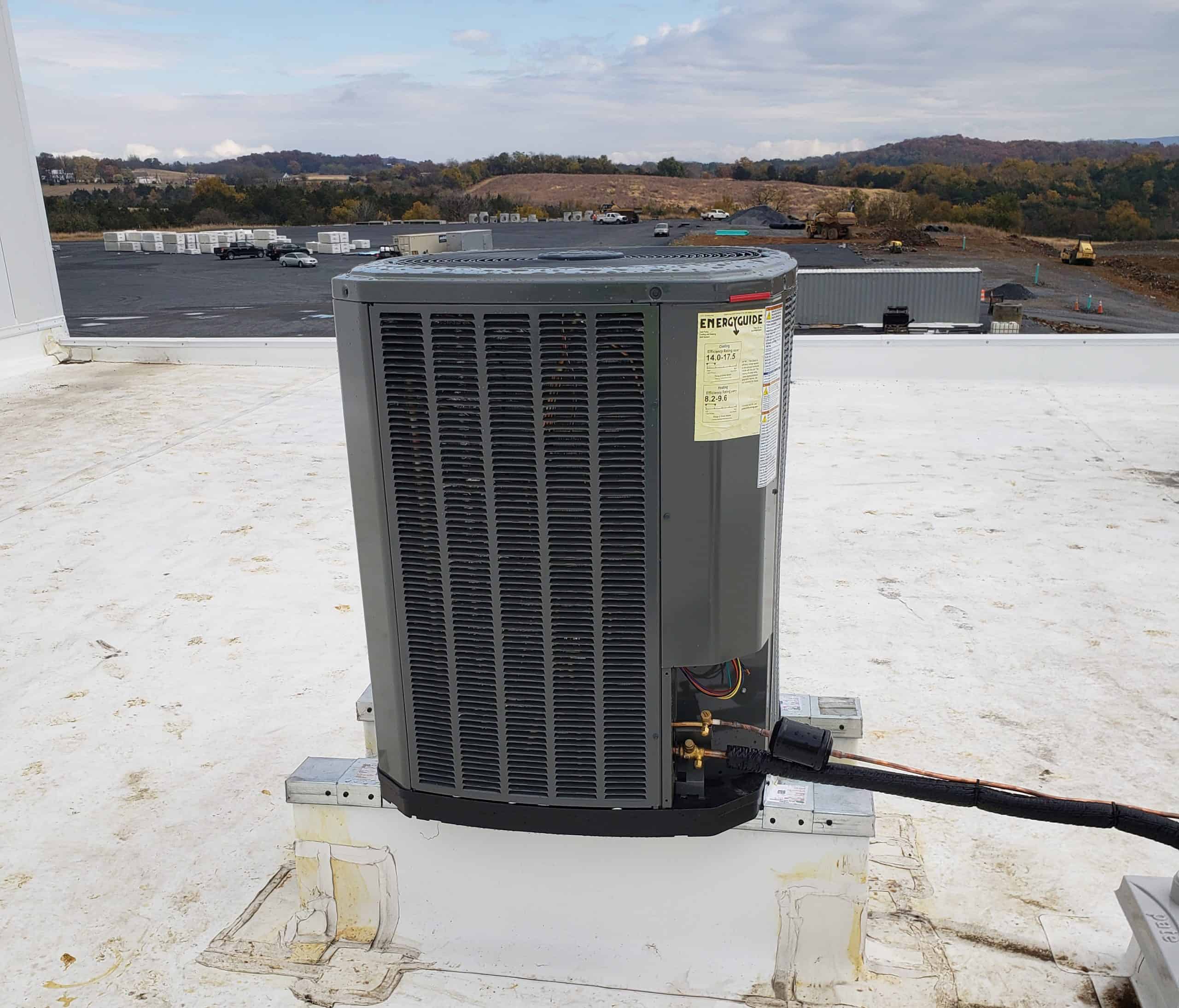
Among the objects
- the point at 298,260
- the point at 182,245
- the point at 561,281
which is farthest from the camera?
the point at 182,245

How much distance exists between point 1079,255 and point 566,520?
6822cm

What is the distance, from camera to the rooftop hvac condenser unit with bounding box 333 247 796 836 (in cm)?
129

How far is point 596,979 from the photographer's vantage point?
158cm

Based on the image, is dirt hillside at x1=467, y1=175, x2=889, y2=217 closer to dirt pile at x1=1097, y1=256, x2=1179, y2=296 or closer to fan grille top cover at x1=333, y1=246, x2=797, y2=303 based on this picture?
dirt pile at x1=1097, y1=256, x2=1179, y2=296

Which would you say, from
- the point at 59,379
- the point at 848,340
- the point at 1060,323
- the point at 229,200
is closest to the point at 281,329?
the point at 59,379

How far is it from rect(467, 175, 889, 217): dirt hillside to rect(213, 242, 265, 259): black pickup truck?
63.7ft

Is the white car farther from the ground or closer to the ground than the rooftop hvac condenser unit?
closer to the ground

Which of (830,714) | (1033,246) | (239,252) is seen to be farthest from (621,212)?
(830,714)

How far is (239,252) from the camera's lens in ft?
161

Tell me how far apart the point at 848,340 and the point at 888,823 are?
5235 millimetres

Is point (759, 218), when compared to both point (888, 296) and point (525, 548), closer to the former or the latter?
point (888, 296)

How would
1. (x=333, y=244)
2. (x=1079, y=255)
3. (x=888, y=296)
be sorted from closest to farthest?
(x=888, y=296), (x=333, y=244), (x=1079, y=255)

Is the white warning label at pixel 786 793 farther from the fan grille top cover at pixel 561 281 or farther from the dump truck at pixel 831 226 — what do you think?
the dump truck at pixel 831 226

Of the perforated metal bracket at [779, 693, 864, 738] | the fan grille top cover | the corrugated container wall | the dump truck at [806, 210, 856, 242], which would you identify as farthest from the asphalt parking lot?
the fan grille top cover
